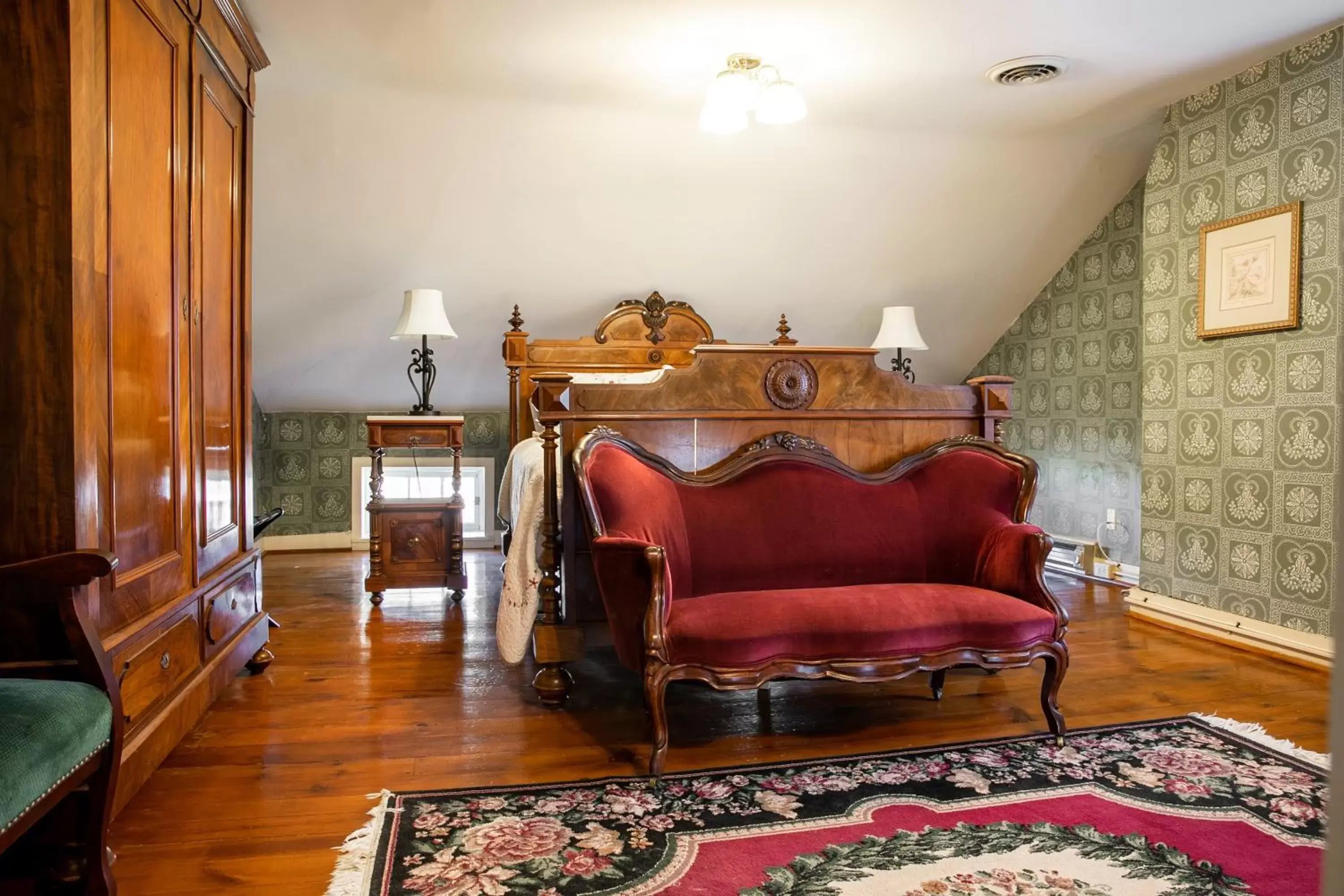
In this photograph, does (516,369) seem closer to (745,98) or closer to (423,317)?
(423,317)

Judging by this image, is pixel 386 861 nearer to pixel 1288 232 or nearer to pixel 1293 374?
pixel 1293 374

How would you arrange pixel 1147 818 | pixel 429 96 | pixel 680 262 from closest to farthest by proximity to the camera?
pixel 1147 818
pixel 429 96
pixel 680 262

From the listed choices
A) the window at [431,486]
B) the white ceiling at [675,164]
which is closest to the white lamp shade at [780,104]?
the white ceiling at [675,164]

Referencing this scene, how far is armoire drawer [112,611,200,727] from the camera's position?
182 centimetres

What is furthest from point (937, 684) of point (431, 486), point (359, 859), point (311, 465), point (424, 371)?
point (311, 465)

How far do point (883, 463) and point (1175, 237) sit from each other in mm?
2002

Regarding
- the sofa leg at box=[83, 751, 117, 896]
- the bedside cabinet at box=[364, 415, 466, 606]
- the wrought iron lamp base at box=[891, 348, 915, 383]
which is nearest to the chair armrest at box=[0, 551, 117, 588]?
the sofa leg at box=[83, 751, 117, 896]

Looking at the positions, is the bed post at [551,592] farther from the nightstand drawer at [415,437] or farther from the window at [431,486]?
the window at [431,486]

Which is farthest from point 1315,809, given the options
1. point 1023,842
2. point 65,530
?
point 65,530

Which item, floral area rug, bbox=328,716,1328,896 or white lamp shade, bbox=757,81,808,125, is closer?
floral area rug, bbox=328,716,1328,896

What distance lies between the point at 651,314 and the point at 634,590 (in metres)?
2.88

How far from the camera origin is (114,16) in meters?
1.77

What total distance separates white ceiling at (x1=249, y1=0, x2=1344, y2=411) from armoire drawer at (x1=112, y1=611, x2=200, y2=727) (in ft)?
6.70

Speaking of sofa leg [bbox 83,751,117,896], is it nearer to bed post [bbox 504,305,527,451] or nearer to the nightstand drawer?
the nightstand drawer
